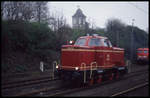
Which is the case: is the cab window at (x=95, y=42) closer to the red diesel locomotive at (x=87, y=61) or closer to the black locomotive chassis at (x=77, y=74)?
the red diesel locomotive at (x=87, y=61)

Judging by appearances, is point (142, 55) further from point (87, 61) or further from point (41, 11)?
point (87, 61)

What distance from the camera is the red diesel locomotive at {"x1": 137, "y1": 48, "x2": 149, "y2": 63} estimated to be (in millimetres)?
25028

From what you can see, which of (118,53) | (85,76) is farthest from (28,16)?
(85,76)

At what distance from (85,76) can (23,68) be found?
769 centimetres

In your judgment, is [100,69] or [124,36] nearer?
[100,69]

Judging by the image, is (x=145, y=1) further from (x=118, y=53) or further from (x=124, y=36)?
(x=124, y=36)

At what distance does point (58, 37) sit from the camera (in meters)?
20.5

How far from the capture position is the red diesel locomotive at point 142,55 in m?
25.0

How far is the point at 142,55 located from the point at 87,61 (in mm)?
16854

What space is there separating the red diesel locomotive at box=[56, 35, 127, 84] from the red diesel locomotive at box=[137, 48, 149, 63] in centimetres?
1421

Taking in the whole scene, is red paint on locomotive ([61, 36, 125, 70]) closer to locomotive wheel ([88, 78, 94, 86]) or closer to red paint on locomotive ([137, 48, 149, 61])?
locomotive wheel ([88, 78, 94, 86])

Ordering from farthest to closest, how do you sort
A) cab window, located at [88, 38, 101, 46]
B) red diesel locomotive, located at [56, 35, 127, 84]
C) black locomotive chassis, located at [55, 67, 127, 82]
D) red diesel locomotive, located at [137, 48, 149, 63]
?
1. red diesel locomotive, located at [137, 48, 149, 63]
2. cab window, located at [88, 38, 101, 46]
3. red diesel locomotive, located at [56, 35, 127, 84]
4. black locomotive chassis, located at [55, 67, 127, 82]

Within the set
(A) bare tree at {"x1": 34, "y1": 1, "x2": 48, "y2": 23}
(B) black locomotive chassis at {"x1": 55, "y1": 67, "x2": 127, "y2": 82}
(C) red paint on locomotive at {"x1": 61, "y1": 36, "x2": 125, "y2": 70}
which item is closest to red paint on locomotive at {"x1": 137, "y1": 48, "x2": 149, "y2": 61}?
(A) bare tree at {"x1": 34, "y1": 1, "x2": 48, "y2": 23}

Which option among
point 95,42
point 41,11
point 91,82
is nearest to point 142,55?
point 41,11
